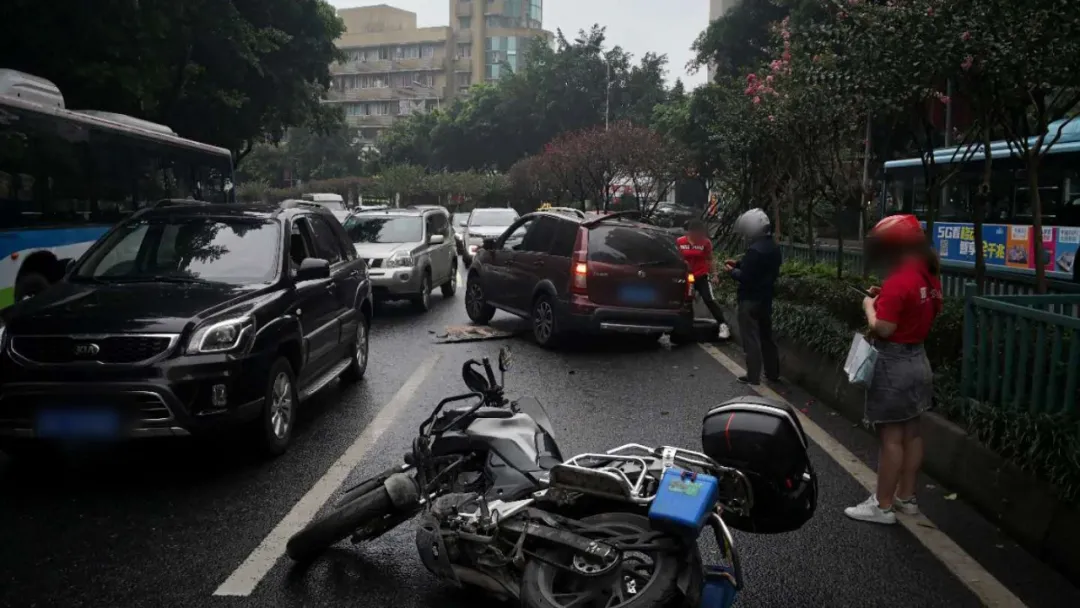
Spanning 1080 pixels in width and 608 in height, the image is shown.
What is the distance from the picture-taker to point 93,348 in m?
5.05

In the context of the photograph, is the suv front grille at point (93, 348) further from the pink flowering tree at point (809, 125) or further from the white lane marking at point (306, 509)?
the pink flowering tree at point (809, 125)

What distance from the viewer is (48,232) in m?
10.3

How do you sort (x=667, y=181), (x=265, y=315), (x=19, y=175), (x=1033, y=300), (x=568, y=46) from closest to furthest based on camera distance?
(x=265, y=315) → (x=1033, y=300) → (x=19, y=175) → (x=667, y=181) → (x=568, y=46)

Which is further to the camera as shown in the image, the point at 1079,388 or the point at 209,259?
the point at 209,259

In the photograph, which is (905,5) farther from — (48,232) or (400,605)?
(48,232)

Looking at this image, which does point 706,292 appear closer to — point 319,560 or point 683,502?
point 319,560

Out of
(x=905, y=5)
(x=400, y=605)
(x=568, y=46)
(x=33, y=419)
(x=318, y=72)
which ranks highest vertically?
(x=568, y=46)

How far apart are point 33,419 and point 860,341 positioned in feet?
15.2

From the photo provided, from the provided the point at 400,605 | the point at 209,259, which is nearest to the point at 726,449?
the point at 400,605

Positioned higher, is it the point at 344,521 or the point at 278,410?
the point at 278,410

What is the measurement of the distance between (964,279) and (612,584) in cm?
849

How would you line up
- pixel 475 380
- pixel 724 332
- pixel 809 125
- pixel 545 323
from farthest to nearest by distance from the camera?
pixel 809 125 < pixel 724 332 < pixel 545 323 < pixel 475 380

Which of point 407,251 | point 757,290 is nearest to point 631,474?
point 757,290

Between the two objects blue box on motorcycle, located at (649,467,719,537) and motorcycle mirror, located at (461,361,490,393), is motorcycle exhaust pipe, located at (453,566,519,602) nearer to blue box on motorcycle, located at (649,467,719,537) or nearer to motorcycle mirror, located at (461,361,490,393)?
blue box on motorcycle, located at (649,467,719,537)
